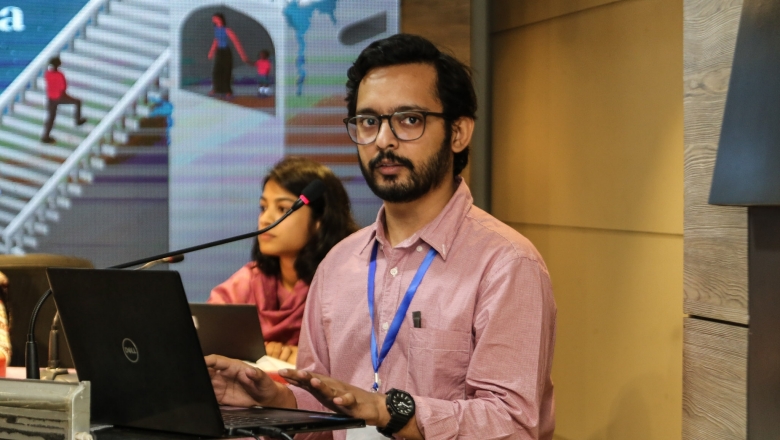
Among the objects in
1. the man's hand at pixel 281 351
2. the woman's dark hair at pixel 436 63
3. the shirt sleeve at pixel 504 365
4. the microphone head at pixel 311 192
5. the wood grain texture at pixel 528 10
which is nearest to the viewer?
the shirt sleeve at pixel 504 365

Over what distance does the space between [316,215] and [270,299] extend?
0.39 m

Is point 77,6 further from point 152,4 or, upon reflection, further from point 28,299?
point 28,299

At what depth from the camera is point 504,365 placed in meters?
1.86

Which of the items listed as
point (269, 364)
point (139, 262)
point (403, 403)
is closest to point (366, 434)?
point (403, 403)

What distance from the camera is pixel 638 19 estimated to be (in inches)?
147

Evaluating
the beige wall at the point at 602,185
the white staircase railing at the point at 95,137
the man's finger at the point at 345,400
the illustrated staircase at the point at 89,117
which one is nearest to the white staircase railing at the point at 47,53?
the illustrated staircase at the point at 89,117

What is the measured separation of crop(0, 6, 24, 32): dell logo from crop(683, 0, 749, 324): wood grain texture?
11.4ft

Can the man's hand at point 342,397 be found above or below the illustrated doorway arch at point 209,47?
below

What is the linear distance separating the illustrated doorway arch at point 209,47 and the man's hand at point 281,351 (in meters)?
1.50

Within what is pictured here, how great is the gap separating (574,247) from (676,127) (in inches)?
37.4

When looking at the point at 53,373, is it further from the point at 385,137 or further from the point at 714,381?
the point at 714,381

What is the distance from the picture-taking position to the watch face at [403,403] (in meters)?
1.74

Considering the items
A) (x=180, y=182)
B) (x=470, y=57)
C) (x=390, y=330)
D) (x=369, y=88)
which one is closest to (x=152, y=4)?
(x=180, y=182)

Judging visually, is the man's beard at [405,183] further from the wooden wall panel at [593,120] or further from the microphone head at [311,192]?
the wooden wall panel at [593,120]
